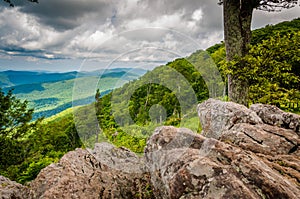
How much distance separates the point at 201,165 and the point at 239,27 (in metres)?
9.14

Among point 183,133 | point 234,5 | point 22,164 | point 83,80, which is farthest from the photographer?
point 22,164

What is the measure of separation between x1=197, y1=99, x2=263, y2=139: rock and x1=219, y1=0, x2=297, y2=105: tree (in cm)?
268

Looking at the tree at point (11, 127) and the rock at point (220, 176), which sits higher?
the rock at point (220, 176)

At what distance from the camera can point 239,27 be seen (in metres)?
10.7

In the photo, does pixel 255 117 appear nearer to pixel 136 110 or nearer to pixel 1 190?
pixel 136 110

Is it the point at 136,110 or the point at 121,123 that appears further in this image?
the point at 136,110

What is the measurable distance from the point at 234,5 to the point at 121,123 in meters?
8.31

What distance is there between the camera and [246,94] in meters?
11.0

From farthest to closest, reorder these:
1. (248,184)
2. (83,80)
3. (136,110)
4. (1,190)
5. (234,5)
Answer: (136,110), (234,5), (83,80), (1,190), (248,184)

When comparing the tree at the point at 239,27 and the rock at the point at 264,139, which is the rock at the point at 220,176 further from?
the tree at the point at 239,27

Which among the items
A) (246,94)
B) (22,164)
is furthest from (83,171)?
(22,164)

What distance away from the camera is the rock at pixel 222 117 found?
733 cm

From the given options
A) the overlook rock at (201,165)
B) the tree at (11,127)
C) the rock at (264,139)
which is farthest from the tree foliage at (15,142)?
the rock at (264,139)

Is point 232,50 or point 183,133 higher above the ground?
point 232,50
